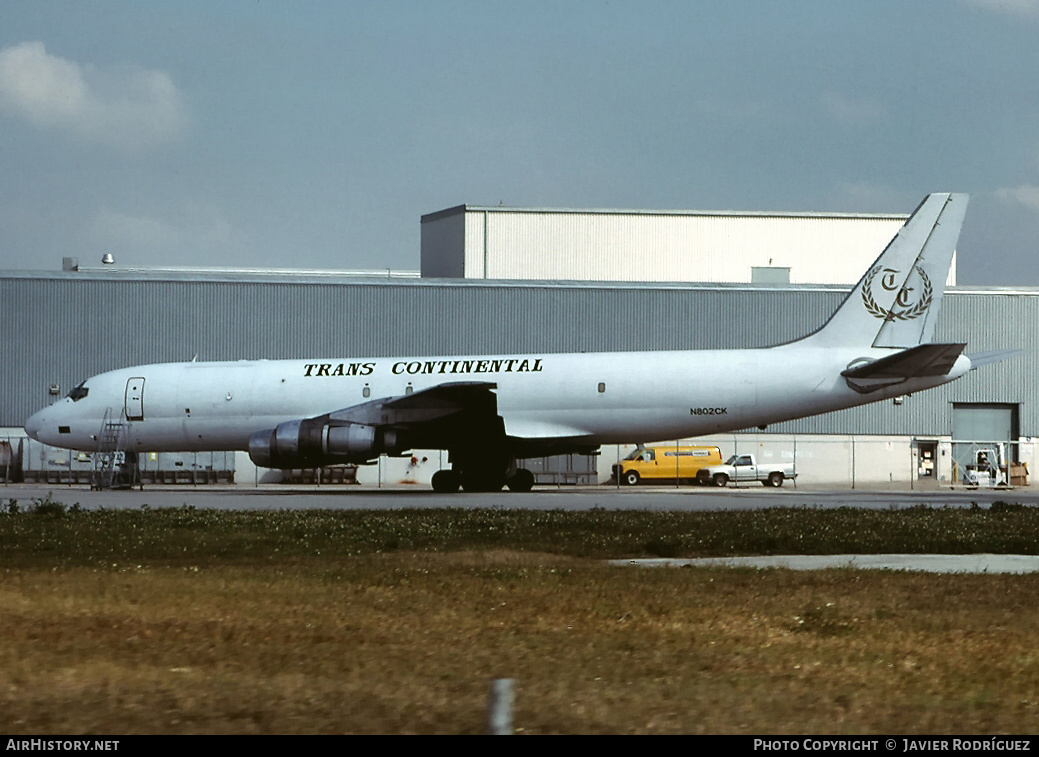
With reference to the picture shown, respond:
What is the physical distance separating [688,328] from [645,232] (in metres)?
11.9

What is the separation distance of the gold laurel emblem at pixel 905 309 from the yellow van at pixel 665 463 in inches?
688

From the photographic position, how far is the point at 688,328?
56.2 m

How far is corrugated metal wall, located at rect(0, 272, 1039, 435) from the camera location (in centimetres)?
5488

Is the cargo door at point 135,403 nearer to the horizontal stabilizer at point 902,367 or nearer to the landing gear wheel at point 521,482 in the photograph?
the landing gear wheel at point 521,482

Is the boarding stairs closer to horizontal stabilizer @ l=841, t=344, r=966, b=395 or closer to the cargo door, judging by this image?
the cargo door

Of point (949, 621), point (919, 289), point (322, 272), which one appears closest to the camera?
point (949, 621)

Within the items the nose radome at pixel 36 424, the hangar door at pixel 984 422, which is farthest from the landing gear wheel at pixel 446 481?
the hangar door at pixel 984 422

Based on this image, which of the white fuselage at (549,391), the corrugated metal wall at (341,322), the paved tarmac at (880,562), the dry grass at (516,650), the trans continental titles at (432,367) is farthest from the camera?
the corrugated metal wall at (341,322)

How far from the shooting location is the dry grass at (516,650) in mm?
6484

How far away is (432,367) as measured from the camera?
37.1 m

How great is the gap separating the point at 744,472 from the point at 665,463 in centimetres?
319

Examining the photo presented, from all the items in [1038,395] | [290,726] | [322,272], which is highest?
[322,272]

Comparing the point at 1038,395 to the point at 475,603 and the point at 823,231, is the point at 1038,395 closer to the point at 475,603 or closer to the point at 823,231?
the point at 823,231

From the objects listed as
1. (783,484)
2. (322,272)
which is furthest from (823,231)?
(322,272)
